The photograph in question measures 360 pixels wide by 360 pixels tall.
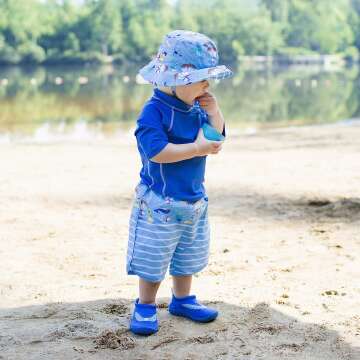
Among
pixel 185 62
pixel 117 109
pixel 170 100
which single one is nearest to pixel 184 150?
pixel 170 100

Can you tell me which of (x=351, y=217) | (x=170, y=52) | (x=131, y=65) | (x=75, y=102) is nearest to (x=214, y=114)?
(x=170, y=52)

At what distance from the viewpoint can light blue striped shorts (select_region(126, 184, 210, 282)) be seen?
9.97 ft

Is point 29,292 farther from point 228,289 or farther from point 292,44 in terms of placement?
point 292,44

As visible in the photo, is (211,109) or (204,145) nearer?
(204,145)

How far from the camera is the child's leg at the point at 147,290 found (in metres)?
3.19

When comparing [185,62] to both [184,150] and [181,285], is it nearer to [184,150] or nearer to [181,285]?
[184,150]

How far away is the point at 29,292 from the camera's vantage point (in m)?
3.85

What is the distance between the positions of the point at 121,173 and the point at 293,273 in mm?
4249

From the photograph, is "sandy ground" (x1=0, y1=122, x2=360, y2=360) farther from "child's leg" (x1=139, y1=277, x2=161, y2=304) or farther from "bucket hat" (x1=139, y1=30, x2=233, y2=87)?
"bucket hat" (x1=139, y1=30, x2=233, y2=87)

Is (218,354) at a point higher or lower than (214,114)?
lower

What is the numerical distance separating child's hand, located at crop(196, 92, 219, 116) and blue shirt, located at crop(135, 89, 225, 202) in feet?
0.09

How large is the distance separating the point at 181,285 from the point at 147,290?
0.79ft

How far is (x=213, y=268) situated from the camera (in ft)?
14.2

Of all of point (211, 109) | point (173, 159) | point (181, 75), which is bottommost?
point (173, 159)
